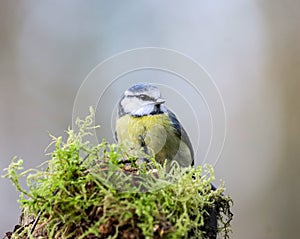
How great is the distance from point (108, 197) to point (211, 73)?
1012 millimetres

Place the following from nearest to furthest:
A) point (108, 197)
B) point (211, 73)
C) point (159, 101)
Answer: point (108, 197)
point (159, 101)
point (211, 73)

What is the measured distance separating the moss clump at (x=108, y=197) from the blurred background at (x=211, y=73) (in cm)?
86

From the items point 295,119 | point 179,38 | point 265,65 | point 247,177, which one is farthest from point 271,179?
point 179,38

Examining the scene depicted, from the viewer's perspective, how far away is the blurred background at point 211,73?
4.42ft

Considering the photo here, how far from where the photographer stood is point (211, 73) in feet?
4.43

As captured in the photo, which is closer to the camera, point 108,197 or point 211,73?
point 108,197

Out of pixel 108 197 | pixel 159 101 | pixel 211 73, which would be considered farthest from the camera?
pixel 211 73

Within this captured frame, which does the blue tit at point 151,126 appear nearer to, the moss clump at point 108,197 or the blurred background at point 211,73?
the moss clump at point 108,197

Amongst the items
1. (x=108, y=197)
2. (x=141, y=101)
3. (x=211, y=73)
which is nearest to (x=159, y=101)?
(x=141, y=101)

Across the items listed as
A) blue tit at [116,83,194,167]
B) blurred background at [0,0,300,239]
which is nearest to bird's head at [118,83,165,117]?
blue tit at [116,83,194,167]

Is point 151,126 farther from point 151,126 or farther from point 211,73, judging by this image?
point 211,73

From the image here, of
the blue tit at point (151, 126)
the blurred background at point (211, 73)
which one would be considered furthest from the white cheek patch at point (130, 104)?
the blurred background at point (211, 73)

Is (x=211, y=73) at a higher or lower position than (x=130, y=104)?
higher

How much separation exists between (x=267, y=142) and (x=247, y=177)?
0.52 ft
